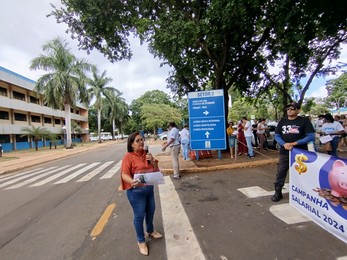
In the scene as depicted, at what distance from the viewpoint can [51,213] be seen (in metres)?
5.39

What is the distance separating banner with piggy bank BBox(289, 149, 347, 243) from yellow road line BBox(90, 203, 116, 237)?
3.42 metres

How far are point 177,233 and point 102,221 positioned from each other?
159cm

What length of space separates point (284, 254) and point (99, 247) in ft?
8.18

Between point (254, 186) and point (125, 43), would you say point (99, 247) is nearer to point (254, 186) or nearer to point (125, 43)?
point (254, 186)

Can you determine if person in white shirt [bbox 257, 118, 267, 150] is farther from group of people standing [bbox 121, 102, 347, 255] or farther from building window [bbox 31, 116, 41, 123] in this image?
building window [bbox 31, 116, 41, 123]

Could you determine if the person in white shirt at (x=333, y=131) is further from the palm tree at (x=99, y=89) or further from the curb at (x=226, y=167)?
the palm tree at (x=99, y=89)

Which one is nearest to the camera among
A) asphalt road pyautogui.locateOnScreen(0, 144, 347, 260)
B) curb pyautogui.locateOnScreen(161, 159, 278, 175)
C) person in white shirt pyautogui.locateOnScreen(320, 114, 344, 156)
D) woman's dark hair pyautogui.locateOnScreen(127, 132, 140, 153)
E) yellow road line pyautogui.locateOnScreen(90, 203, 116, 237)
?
asphalt road pyautogui.locateOnScreen(0, 144, 347, 260)

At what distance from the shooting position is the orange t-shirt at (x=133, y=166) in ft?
10.9

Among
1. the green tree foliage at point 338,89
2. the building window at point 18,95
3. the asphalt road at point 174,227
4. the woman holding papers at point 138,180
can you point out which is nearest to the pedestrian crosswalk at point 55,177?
the asphalt road at point 174,227

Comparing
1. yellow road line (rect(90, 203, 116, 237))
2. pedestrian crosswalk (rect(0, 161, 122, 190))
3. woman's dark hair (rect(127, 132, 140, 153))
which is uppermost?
woman's dark hair (rect(127, 132, 140, 153))

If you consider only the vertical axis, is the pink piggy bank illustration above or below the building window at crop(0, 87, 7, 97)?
below

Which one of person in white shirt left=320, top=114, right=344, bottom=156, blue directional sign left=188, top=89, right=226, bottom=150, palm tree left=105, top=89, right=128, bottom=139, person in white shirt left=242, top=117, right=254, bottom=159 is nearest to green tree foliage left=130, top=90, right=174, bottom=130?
palm tree left=105, top=89, right=128, bottom=139

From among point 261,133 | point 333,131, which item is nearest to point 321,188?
point 333,131

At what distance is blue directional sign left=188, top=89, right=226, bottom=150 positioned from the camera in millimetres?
9961
